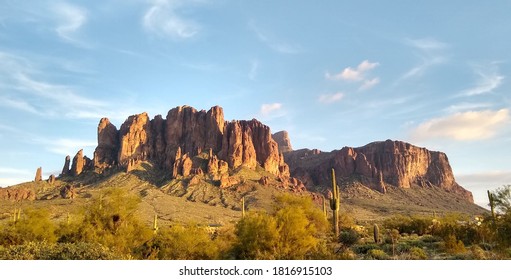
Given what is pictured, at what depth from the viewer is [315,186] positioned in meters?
149

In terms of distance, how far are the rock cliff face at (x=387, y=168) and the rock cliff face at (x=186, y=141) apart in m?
21.9

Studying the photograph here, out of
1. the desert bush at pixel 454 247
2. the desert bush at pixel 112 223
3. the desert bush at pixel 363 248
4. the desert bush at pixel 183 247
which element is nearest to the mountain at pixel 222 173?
the desert bush at pixel 363 248

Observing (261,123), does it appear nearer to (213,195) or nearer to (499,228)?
(213,195)

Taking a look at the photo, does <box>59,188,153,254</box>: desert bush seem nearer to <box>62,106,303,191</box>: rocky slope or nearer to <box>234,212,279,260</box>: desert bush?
<box>234,212,279,260</box>: desert bush

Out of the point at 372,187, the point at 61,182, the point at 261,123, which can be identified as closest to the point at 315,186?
the point at 372,187

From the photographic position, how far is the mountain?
9706 cm

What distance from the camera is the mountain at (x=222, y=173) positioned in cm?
9706

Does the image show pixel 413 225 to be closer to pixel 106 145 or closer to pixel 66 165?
pixel 106 145

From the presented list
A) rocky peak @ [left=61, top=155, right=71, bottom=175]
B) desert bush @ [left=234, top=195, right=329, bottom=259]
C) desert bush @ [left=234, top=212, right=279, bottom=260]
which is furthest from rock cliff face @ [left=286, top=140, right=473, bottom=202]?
desert bush @ [left=234, top=212, right=279, bottom=260]

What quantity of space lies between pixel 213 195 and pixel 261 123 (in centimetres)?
5790

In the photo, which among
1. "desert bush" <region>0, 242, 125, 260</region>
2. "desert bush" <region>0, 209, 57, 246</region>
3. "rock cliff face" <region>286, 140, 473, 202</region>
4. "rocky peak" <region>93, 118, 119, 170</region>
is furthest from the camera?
"rock cliff face" <region>286, 140, 473, 202</region>

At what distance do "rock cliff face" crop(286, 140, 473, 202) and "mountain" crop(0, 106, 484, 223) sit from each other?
0.41 m

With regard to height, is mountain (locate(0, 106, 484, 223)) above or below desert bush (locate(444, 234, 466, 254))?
above

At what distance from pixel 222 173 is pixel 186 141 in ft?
94.8
